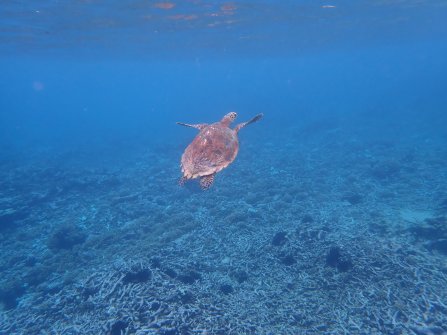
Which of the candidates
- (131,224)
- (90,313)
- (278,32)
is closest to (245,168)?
(131,224)

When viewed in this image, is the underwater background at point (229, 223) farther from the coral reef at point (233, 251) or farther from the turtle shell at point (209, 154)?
the turtle shell at point (209, 154)

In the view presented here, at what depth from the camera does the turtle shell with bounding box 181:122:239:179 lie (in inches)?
331

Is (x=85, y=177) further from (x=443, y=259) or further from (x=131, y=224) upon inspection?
(x=443, y=259)

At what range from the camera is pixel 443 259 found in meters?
10.1

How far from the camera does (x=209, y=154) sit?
340 inches

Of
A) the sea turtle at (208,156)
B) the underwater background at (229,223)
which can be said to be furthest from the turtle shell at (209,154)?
the underwater background at (229,223)

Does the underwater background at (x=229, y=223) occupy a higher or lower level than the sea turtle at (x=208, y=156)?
lower

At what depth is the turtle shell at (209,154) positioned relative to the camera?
8.41 metres

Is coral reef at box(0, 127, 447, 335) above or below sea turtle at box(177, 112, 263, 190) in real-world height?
below

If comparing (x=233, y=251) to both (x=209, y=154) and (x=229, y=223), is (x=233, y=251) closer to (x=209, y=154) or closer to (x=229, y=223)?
(x=229, y=223)

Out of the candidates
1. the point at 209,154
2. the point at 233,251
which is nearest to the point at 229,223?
the point at 233,251

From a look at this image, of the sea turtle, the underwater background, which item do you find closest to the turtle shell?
the sea turtle

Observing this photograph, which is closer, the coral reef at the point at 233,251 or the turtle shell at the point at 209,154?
the coral reef at the point at 233,251

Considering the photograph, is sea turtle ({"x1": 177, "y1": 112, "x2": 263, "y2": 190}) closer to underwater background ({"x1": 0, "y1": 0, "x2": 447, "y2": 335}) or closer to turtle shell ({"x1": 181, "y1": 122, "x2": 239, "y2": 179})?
turtle shell ({"x1": 181, "y1": 122, "x2": 239, "y2": 179})
